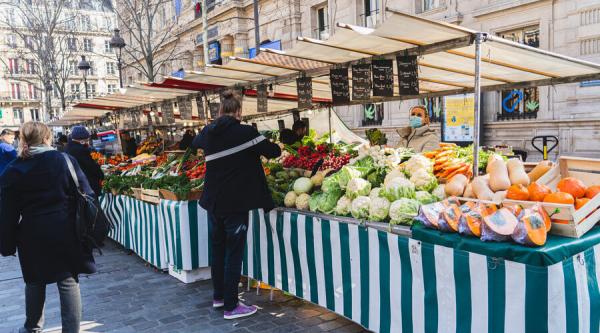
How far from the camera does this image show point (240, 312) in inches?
176

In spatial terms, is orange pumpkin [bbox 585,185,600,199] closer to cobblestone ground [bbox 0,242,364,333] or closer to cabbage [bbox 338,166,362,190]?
cabbage [bbox 338,166,362,190]

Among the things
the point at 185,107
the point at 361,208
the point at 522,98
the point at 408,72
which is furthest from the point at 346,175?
the point at 522,98

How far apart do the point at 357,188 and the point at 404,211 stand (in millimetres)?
601

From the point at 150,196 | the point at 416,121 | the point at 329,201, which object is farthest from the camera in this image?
the point at 416,121

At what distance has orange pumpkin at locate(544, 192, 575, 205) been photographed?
2.91 m

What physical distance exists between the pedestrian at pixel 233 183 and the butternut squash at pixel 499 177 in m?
1.95

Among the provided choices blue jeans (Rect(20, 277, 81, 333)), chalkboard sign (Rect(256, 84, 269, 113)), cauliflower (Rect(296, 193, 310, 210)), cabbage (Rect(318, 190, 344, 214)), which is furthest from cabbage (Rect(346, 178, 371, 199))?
chalkboard sign (Rect(256, 84, 269, 113))

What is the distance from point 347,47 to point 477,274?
2.61 metres

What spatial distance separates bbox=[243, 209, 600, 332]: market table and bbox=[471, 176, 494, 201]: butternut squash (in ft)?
1.90

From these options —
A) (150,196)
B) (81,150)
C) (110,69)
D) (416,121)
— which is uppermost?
(110,69)

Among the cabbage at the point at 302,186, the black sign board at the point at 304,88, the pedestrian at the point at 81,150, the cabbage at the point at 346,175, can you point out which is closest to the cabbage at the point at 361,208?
the cabbage at the point at 346,175

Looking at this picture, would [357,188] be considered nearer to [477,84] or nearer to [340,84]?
[477,84]

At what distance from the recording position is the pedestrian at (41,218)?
3.52 m

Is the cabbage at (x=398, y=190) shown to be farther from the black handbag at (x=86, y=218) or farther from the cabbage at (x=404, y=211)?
the black handbag at (x=86, y=218)
